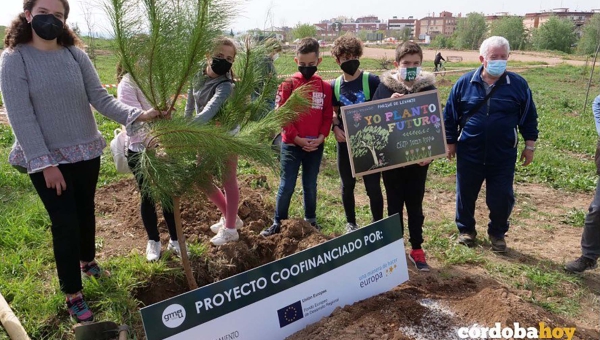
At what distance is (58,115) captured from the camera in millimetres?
2355

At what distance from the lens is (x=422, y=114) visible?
3.17 metres

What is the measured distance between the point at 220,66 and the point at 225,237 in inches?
57.6

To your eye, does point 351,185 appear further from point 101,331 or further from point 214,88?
point 101,331

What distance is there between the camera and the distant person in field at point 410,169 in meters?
3.07

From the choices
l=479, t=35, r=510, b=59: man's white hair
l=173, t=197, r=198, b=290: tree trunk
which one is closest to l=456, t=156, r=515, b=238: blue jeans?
l=479, t=35, r=510, b=59: man's white hair

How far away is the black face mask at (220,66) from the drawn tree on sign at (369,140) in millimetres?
1088

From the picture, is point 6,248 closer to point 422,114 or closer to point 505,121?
point 422,114

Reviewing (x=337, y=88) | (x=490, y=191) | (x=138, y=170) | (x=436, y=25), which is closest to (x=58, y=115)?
(x=138, y=170)

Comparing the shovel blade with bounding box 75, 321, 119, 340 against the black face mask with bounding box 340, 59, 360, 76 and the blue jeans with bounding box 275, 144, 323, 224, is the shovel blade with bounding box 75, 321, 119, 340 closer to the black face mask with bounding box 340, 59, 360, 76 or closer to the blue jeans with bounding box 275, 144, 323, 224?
the blue jeans with bounding box 275, 144, 323, 224

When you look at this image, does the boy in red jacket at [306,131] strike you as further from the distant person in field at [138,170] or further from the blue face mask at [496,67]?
the blue face mask at [496,67]

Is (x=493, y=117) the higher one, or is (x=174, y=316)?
(x=493, y=117)

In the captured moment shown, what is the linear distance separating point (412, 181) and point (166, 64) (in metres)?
2.05

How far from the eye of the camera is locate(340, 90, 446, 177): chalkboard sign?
10.1ft

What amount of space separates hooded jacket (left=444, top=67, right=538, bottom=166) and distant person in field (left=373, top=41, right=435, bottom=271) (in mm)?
456
